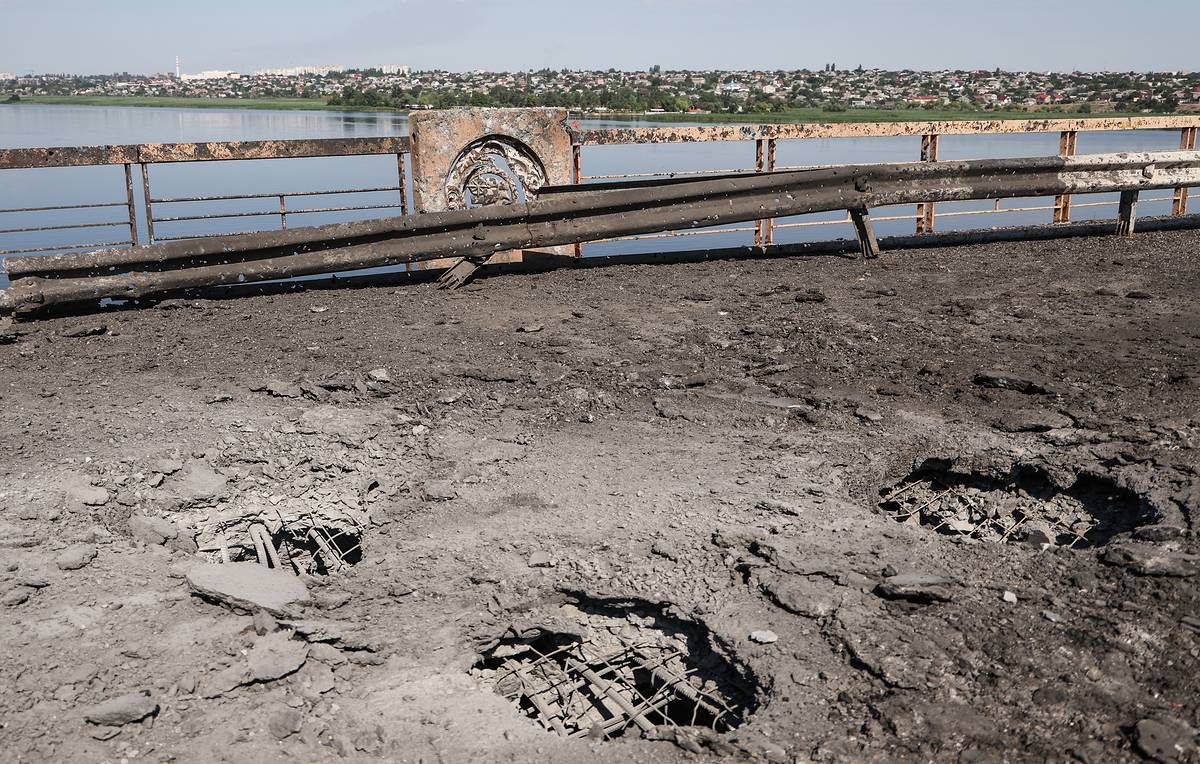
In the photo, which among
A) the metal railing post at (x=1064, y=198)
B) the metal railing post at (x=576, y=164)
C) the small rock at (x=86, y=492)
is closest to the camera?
the small rock at (x=86, y=492)

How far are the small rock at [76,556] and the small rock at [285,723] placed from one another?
1376 mm

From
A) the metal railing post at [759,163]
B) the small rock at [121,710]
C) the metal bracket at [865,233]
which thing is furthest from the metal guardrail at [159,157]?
the small rock at [121,710]

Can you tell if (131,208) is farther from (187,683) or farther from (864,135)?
(864,135)

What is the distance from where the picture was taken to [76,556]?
4.20 metres

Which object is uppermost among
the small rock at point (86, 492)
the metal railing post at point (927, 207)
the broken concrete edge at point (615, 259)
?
the metal railing post at point (927, 207)

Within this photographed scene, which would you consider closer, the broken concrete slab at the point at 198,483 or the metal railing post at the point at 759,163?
the broken concrete slab at the point at 198,483

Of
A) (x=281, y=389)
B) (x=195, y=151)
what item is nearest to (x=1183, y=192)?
(x=195, y=151)

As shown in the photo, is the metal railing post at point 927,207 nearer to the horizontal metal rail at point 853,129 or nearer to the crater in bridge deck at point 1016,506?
the horizontal metal rail at point 853,129

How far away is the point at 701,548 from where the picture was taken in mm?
4258

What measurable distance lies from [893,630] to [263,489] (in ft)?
9.91

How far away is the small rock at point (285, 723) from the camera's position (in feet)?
10.6

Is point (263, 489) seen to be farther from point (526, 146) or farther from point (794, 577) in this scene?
point (526, 146)

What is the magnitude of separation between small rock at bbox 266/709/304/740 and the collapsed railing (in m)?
5.25

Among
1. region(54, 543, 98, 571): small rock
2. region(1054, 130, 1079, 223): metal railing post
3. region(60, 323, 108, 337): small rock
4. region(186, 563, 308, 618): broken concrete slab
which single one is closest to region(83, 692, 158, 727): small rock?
region(186, 563, 308, 618): broken concrete slab
